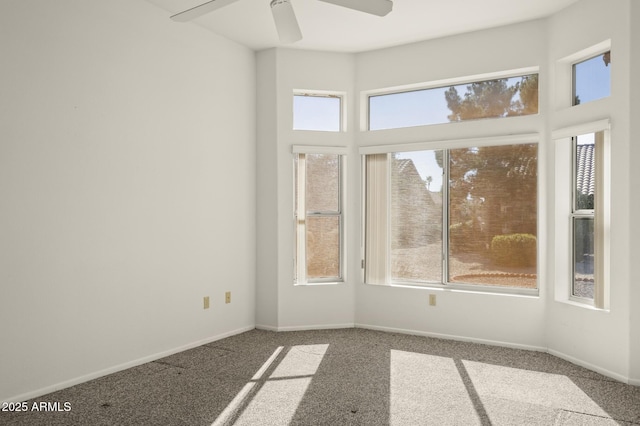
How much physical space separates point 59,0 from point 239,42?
195cm

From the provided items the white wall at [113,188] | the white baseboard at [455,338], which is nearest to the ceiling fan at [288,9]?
the white wall at [113,188]

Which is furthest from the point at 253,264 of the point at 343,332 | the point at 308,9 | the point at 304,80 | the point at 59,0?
the point at 59,0

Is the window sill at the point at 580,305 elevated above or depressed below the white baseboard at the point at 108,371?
above

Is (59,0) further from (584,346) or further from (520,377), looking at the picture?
(584,346)

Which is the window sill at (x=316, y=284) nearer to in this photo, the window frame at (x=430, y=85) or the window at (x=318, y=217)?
the window at (x=318, y=217)

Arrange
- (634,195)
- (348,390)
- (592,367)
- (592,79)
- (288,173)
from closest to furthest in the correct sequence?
(348,390)
(634,195)
(592,367)
(592,79)
(288,173)

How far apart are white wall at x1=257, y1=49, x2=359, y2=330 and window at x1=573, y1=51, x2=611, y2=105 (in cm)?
226

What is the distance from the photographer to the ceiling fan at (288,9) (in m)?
2.77

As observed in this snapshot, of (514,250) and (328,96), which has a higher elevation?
(328,96)

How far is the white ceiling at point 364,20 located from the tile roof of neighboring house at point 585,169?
1.26m

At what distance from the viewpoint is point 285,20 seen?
2.95 metres

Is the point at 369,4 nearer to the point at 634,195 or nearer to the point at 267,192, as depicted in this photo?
the point at 634,195

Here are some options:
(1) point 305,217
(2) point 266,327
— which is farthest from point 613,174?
(2) point 266,327

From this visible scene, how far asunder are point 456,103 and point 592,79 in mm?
1250
